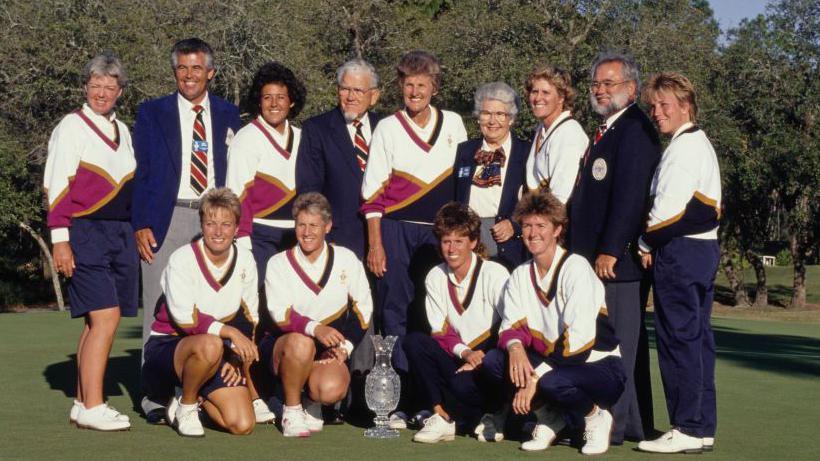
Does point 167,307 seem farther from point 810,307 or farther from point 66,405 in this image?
point 810,307

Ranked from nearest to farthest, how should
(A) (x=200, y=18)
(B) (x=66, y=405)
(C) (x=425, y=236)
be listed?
(C) (x=425, y=236), (B) (x=66, y=405), (A) (x=200, y=18)

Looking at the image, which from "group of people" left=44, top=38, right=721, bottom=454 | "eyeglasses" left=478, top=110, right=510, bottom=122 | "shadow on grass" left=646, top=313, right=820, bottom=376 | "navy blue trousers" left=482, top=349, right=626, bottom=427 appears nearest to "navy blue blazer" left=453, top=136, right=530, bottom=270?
"group of people" left=44, top=38, right=721, bottom=454

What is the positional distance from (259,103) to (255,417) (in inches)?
83.8

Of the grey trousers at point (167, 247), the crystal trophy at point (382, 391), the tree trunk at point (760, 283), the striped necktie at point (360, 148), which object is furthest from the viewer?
the tree trunk at point (760, 283)

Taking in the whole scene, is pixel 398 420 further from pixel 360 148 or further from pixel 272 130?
pixel 272 130

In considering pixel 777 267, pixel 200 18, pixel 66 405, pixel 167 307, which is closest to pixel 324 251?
pixel 167 307

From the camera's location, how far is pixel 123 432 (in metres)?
6.93

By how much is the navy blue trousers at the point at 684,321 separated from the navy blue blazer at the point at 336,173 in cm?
221

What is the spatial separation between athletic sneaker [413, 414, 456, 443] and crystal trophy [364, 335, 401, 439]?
217 millimetres

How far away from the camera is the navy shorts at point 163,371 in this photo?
23.0 ft

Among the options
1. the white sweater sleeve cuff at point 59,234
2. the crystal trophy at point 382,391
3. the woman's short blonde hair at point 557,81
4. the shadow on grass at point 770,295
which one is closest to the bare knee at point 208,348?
the crystal trophy at point 382,391

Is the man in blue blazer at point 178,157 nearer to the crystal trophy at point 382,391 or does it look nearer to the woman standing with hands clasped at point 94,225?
the woman standing with hands clasped at point 94,225

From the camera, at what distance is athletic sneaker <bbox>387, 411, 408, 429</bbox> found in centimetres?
723

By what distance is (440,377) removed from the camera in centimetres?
692
